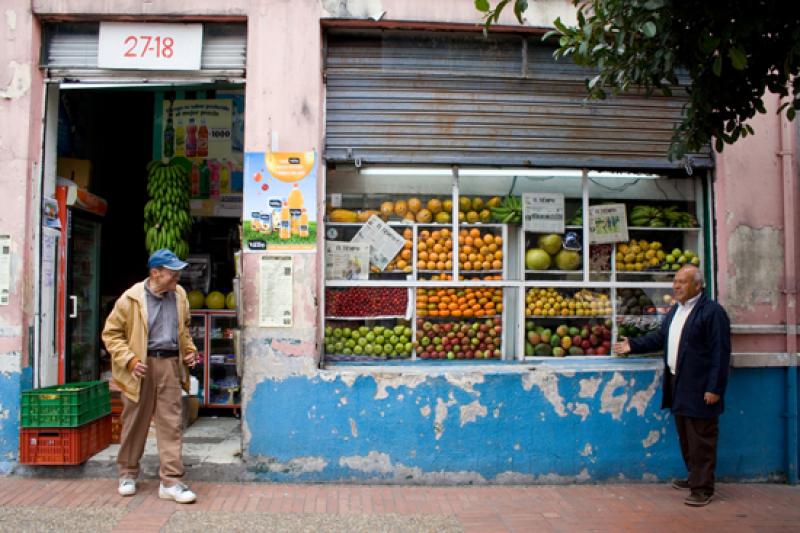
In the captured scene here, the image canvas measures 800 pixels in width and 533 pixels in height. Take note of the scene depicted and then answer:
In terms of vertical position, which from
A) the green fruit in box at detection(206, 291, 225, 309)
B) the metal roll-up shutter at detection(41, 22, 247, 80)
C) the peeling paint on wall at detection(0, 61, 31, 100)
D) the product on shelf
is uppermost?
the metal roll-up shutter at detection(41, 22, 247, 80)

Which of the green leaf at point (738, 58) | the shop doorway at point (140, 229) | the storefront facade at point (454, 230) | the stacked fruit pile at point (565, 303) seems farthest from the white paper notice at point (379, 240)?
the green leaf at point (738, 58)

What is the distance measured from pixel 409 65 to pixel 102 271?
468 cm

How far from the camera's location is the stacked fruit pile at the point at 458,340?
595cm

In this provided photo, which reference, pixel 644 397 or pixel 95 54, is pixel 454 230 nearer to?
pixel 644 397

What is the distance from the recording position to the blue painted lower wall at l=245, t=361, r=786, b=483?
541 centimetres

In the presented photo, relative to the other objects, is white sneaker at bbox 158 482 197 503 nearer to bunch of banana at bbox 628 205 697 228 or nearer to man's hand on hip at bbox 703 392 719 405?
man's hand on hip at bbox 703 392 719 405

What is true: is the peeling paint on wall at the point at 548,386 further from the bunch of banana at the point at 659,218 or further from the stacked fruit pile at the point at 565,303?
the bunch of banana at the point at 659,218

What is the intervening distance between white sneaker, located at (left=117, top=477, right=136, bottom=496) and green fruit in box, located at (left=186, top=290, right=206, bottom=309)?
2.43m

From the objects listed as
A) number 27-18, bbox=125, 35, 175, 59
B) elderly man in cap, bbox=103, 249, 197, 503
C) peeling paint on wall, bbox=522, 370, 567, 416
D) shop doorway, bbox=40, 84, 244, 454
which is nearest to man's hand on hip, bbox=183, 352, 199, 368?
elderly man in cap, bbox=103, 249, 197, 503

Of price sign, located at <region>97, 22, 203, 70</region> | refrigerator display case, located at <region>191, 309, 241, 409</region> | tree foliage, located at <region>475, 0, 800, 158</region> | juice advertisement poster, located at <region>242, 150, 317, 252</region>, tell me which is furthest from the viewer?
refrigerator display case, located at <region>191, 309, 241, 409</region>

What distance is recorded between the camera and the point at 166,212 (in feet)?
21.2

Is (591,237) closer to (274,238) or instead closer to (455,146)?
(455,146)

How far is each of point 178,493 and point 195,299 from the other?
2.72 m

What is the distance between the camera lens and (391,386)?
545 cm
